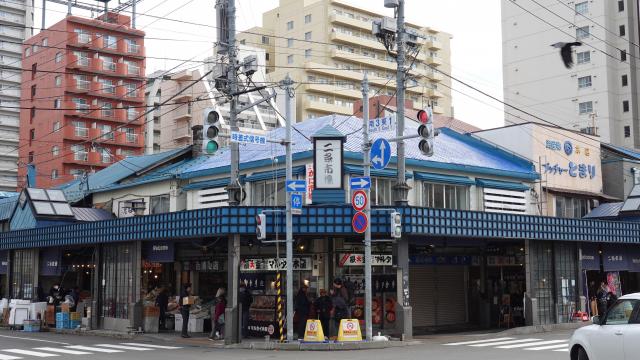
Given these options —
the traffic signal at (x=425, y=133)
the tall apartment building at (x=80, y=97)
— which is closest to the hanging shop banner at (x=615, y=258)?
the traffic signal at (x=425, y=133)

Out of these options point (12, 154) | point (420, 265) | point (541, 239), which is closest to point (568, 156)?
point (541, 239)

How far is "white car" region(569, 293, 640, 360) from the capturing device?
12.4 m

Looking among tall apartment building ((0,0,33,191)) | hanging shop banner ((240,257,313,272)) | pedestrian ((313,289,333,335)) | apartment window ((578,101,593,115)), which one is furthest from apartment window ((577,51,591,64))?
tall apartment building ((0,0,33,191))

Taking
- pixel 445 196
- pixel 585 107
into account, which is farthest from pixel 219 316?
pixel 585 107

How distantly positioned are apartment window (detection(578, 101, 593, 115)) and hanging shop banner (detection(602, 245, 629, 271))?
1681 inches

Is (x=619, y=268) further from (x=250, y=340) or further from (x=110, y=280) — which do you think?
(x=110, y=280)

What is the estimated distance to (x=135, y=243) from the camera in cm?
3003

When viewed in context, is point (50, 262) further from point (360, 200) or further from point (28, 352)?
point (360, 200)

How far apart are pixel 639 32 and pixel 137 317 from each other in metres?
61.6

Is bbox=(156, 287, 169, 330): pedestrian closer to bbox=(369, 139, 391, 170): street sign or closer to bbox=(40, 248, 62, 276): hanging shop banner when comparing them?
bbox=(40, 248, 62, 276): hanging shop banner

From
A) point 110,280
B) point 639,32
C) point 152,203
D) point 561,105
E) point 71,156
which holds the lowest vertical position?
point 110,280

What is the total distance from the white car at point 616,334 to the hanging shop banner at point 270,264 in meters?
13.8

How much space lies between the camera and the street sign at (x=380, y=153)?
23.3m

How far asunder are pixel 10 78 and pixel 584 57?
65718 millimetres
